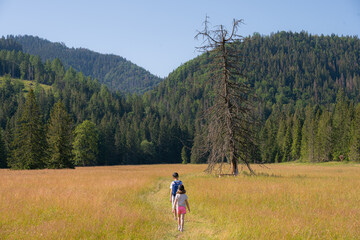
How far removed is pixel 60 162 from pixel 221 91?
2691 cm

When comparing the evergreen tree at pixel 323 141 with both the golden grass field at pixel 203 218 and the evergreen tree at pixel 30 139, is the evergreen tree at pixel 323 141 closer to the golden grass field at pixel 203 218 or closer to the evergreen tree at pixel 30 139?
the golden grass field at pixel 203 218

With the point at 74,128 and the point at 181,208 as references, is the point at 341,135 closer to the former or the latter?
the point at 181,208

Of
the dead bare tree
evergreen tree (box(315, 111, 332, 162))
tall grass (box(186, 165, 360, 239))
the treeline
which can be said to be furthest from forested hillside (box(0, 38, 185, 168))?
evergreen tree (box(315, 111, 332, 162))

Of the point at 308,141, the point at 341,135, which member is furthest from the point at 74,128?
the point at 341,135

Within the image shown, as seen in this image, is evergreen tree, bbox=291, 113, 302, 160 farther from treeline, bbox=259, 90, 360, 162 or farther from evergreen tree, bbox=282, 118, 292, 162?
evergreen tree, bbox=282, 118, 292, 162

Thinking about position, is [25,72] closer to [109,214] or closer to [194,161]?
[194,161]

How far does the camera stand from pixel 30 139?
36.7 meters

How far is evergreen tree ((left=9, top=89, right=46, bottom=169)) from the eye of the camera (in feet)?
121

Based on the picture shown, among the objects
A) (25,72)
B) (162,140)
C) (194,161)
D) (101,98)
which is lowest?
(194,161)

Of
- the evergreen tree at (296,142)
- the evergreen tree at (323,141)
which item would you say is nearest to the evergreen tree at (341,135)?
the evergreen tree at (323,141)

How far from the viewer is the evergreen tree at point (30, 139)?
3700 cm

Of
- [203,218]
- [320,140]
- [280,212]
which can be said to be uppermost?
[320,140]

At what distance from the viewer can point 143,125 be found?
121m

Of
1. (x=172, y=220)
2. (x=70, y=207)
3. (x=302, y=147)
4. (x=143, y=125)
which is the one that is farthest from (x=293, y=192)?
(x=143, y=125)
